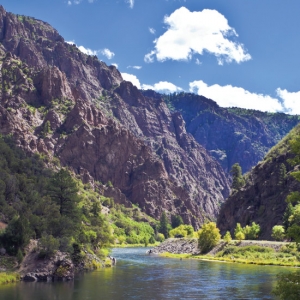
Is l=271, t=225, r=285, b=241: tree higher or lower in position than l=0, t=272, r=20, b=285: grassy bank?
higher

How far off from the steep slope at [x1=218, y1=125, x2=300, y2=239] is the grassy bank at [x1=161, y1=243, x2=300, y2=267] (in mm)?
18385

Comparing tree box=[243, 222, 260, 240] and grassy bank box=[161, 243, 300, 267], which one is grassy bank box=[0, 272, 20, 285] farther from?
tree box=[243, 222, 260, 240]

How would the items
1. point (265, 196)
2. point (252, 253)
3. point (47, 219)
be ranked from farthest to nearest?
point (265, 196) → point (252, 253) → point (47, 219)

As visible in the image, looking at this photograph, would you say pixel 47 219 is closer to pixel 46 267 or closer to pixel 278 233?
pixel 46 267

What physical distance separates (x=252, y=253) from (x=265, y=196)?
146 ft

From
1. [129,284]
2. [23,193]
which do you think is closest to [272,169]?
[23,193]

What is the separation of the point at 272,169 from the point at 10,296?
122111 millimetres

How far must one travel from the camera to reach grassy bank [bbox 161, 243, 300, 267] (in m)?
97.5

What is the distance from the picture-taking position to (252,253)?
108812 millimetres

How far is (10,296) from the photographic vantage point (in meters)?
51.6

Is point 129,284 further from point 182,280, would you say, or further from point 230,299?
point 230,299

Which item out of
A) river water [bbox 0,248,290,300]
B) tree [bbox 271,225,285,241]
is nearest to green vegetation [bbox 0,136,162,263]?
river water [bbox 0,248,290,300]

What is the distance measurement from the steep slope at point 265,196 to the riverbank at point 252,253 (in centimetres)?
1659

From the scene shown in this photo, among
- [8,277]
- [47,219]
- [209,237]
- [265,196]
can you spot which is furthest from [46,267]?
[265,196]
